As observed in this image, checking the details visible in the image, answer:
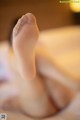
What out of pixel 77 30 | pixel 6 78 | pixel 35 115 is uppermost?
pixel 77 30

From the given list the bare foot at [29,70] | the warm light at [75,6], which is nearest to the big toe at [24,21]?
the bare foot at [29,70]

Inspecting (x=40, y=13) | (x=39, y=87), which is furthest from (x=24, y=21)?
(x=39, y=87)

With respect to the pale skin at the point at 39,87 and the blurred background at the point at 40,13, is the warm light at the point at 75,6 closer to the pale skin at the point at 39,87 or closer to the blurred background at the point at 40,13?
the blurred background at the point at 40,13

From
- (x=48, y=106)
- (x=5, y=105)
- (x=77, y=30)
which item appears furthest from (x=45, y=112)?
(x=77, y=30)

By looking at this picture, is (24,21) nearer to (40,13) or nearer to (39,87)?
(40,13)

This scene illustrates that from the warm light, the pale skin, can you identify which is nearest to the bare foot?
the pale skin

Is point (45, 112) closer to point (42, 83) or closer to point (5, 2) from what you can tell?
point (42, 83)
